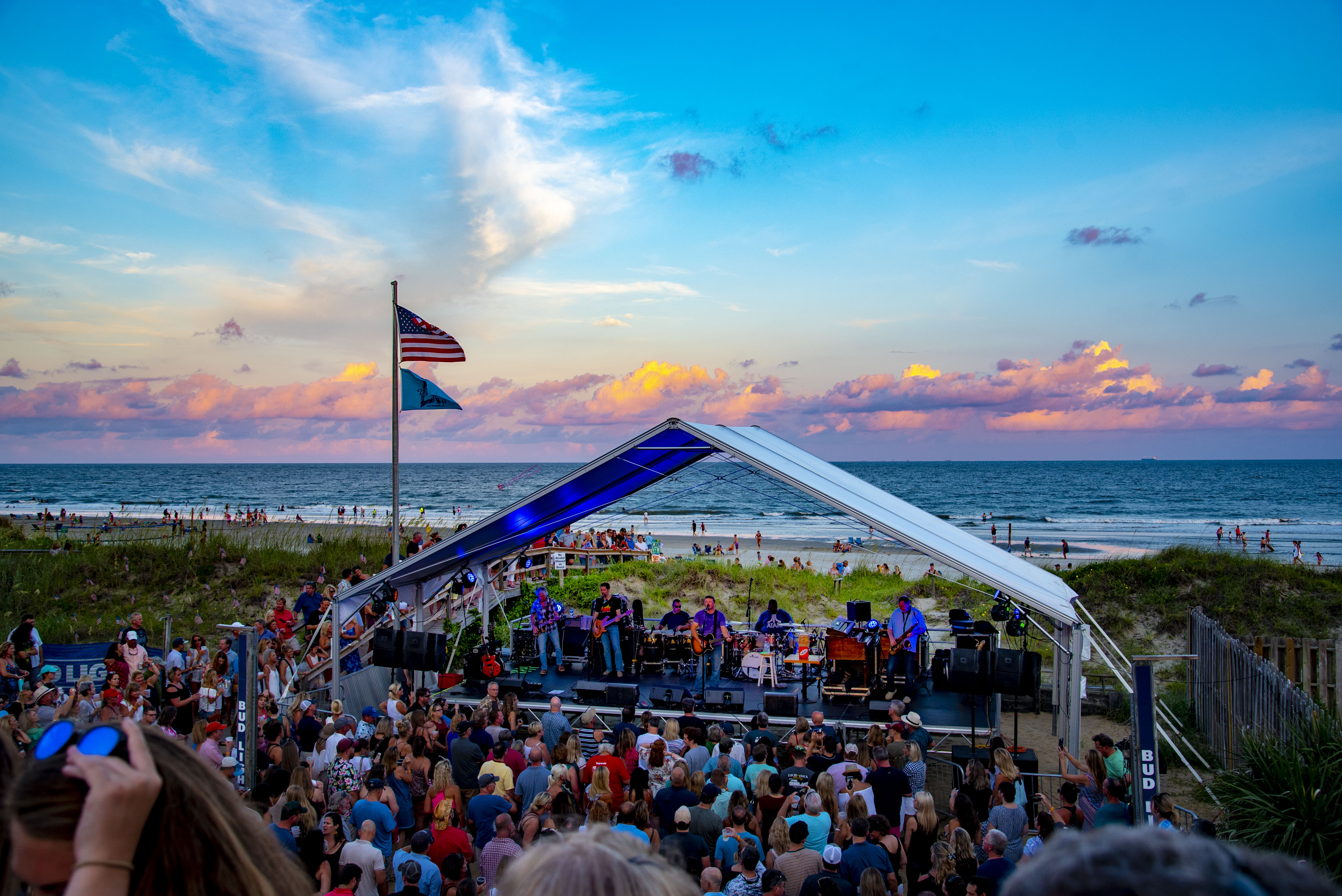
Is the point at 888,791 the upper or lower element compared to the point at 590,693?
upper

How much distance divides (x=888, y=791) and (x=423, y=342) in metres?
10.3

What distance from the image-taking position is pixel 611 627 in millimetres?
13391

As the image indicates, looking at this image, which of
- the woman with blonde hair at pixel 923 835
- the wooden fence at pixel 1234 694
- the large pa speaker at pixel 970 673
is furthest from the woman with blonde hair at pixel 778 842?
the wooden fence at pixel 1234 694

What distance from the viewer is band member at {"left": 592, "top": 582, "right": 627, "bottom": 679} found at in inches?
527

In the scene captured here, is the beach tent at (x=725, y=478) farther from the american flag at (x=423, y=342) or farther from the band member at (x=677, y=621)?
the american flag at (x=423, y=342)

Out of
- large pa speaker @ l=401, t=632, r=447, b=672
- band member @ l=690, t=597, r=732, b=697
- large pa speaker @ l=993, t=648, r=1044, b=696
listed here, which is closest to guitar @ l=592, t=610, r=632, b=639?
band member @ l=690, t=597, r=732, b=697

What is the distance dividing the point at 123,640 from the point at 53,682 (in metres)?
1.01

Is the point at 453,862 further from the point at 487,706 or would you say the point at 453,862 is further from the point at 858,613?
the point at 858,613

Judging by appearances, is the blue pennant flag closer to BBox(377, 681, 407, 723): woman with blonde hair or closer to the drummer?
BBox(377, 681, 407, 723): woman with blonde hair

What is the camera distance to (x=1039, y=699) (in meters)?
13.3

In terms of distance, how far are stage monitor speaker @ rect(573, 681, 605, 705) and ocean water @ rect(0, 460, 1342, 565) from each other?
10.1ft

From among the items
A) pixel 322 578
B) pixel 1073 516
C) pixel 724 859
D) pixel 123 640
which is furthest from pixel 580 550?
pixel 1073 516

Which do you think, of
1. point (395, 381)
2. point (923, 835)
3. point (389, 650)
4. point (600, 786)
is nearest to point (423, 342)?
point (395, 381)

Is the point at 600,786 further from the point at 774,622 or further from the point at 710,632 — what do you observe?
the point at 774,622
